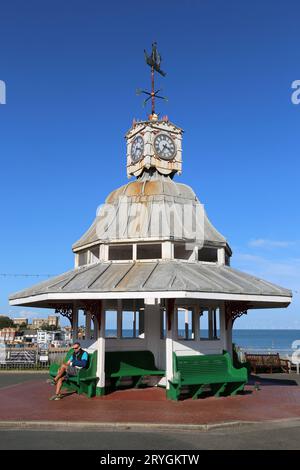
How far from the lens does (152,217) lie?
15.4 meters

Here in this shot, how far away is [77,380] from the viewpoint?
1274 cm

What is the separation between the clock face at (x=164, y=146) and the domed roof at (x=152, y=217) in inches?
43.7

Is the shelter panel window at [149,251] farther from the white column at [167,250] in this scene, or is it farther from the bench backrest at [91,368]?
the bench backrest at [91,368]

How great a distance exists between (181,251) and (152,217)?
1.55 m

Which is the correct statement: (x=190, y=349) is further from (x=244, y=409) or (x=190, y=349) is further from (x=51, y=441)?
(x=51, y=441)

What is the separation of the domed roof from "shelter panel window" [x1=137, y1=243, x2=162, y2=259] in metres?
0.75

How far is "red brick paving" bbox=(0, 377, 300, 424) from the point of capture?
9.92m

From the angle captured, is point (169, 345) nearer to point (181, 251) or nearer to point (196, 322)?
point (196, 322)

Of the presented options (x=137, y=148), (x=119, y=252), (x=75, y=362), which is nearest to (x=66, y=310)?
(x=119, y=252)

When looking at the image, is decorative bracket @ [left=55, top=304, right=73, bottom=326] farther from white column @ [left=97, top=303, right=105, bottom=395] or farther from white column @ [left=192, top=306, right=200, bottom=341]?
white column @ [left=192, top=306, right=200, bottom=341]

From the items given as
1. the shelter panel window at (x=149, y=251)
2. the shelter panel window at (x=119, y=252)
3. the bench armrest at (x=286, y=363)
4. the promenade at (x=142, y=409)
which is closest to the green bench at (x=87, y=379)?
the promenade at (x=142, y=409)

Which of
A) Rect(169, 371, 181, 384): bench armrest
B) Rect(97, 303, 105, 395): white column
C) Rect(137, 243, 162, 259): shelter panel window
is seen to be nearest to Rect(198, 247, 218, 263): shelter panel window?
Rect(137, 243, 162, 259): shelter panel window

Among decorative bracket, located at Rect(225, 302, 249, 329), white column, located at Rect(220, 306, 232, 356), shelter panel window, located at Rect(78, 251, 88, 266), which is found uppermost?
shelter panel window, located at Rect(78, 251, 88, 266)
